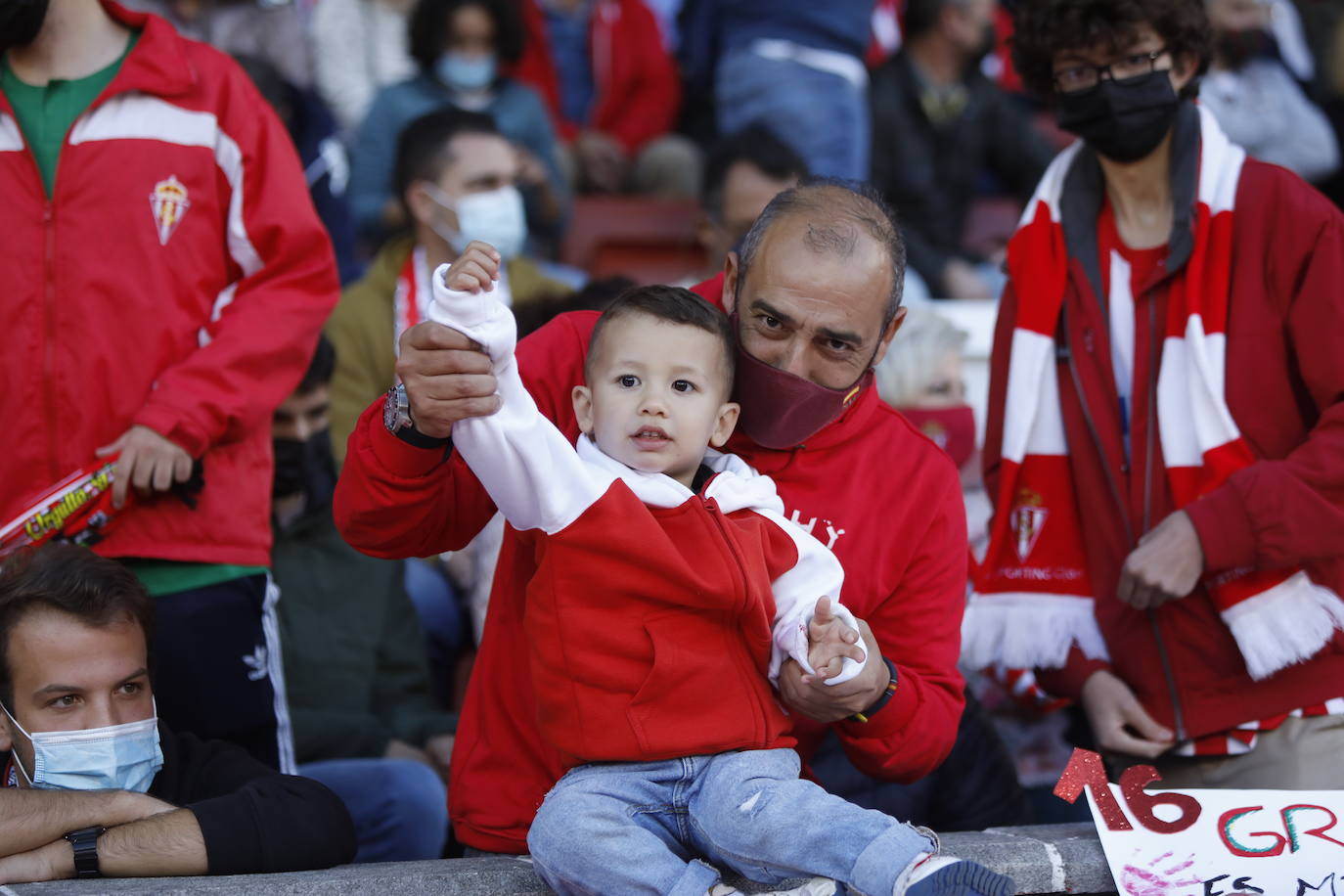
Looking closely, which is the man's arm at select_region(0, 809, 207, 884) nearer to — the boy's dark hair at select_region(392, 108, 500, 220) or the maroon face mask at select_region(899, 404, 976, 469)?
the maroon face mask at select_region(899, 404, 976, 469)

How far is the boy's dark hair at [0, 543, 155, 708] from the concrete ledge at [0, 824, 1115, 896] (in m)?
0.58

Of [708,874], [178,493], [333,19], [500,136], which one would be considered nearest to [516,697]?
[708,874]

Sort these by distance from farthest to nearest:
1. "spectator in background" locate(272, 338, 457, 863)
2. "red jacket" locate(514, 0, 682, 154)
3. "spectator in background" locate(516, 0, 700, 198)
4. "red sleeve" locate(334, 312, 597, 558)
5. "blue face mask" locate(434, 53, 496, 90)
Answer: "red jacket" locate(514, 0, 682, 154)
"spectator in background" locate(516, 0, 700, 198)
"blue face mask" locate(434, 53, 496, 90)
"spectator in background" locate(272, 338, 457, 863)
"red sleeve" locate(334, 312, 597, 558)

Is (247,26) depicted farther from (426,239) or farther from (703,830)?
(703,830)

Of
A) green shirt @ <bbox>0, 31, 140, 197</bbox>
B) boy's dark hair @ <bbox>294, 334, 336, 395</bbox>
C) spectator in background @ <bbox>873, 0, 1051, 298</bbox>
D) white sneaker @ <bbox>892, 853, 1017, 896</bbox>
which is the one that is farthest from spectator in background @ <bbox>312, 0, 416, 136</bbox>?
white sneaker @ <bbox>892, 853, 1017, 896</bbox>

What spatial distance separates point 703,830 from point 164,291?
175 centimetres

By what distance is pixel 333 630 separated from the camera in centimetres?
427

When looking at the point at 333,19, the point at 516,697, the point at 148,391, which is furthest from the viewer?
the point at 333,19

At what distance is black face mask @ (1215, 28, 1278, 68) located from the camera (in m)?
6.71

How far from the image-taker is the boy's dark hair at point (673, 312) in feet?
8.27

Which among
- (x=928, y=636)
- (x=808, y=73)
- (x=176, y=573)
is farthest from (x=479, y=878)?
(x=808, y=73)

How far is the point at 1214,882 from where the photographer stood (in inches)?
107

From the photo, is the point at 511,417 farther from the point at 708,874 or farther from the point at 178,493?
the point at 178,493

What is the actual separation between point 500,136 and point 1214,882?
373cm
